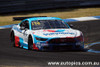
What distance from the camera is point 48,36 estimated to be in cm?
1159

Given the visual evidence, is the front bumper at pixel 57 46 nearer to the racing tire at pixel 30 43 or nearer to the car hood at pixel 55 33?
the car hood at pixel 55 33

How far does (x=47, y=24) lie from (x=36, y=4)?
16.4 metres

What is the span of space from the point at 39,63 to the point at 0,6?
18.8m

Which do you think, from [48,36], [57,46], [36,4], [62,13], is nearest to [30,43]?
[48,36]

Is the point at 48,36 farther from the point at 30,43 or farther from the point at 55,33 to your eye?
the point at 30,43

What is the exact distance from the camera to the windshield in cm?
1280

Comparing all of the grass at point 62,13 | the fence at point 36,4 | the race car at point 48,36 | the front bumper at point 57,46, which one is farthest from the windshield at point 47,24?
the fence at point 36,4

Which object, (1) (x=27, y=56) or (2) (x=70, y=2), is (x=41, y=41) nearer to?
(1) (x=27, y=56)

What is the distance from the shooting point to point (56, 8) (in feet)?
100

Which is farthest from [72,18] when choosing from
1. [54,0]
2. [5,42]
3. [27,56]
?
[27,56]

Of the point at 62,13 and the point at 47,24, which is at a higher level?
the point at 47,24

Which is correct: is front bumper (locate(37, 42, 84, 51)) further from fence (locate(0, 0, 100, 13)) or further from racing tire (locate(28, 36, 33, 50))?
fence (locate(0, 0, 100, 13))

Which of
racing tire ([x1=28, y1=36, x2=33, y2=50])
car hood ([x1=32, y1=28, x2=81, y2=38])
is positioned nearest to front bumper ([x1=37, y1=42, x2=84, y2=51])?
car hood ([x1=32, y1=28, x2=81, y2=38])

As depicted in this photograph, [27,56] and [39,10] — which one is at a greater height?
[27,56]
